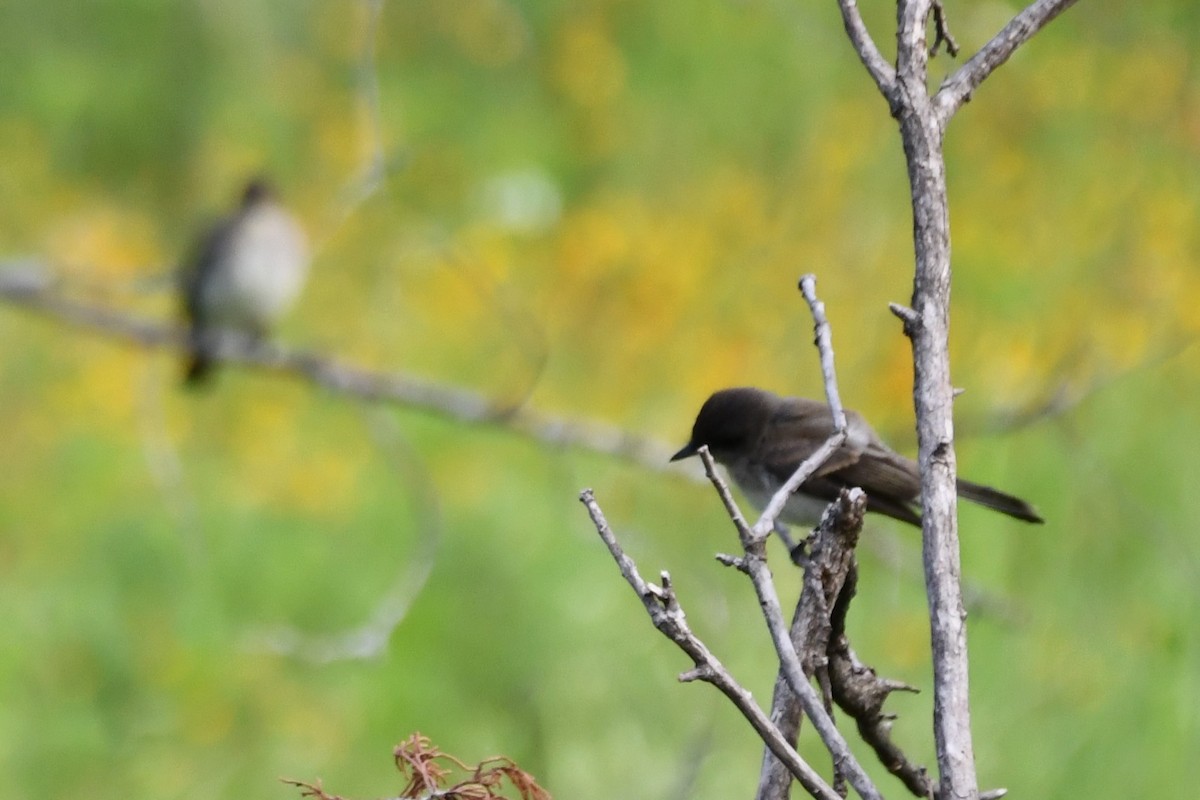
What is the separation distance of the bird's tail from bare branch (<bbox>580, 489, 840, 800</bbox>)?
1.44m

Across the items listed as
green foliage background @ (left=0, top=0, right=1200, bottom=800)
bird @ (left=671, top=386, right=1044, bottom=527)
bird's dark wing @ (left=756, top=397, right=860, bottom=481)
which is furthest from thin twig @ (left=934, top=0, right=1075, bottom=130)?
green foliage background @ (left=0, top=0, right=1200, bottom=800)

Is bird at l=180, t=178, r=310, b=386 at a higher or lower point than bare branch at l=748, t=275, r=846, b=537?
higher

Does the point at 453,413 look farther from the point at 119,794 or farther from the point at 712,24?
the point at 712,24

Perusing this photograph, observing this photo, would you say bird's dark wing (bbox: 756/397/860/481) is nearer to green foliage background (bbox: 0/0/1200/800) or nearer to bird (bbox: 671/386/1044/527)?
bird (bbox: 671/386/1044/527)

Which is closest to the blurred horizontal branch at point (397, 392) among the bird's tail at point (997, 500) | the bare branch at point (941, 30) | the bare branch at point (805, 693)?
the bird's tail at point (997, 500)

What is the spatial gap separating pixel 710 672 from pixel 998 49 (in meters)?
0.42

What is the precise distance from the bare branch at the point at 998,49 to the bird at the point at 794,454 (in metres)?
1.58

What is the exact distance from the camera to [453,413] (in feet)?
12.7

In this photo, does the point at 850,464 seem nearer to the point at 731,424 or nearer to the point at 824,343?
the point at 731,424

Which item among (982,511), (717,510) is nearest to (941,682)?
(982,511)

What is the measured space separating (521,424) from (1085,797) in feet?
5.75

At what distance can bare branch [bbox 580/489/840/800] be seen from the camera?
759mm

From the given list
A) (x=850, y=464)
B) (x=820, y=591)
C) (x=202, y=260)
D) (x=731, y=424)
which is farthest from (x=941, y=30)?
(x=202, y=260)

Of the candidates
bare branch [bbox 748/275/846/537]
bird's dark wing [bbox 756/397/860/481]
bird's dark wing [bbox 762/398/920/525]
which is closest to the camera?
bare branch [bbox 748/275/846/537]
